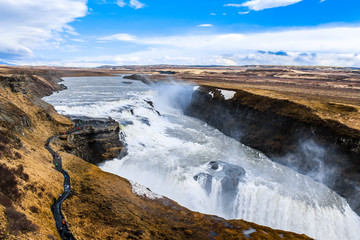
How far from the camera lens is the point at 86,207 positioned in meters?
14.1

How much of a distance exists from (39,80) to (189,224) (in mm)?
70661

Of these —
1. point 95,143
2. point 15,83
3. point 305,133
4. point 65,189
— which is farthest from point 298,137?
point 15,83

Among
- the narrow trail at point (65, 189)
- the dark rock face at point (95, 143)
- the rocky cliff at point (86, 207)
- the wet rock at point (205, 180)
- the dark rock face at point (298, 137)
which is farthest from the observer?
the dark rock face at point (95, 143)

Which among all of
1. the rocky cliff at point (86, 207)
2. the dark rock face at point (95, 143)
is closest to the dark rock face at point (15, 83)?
the rocky cliff at point (86, 207)

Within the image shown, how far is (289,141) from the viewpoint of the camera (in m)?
31.3

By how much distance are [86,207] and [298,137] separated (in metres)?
28.8

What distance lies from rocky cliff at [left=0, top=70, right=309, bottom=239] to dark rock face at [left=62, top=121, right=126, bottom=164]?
12.8 ft

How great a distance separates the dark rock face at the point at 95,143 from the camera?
25430 millimetres

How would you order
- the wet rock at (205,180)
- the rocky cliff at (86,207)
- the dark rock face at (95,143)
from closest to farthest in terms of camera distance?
1. the rocky cliff at (86,207)
2. the wet rock at (205,180)
3. the dark rock face at (95,143)

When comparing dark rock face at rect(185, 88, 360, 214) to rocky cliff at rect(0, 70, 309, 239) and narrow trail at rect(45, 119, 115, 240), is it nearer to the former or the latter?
rocky cliff at rect(0, 70, 309, 239)

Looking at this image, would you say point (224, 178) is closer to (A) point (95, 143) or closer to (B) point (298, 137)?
(B) point (298, 137)

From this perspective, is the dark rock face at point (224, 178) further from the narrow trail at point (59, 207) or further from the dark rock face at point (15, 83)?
the dark rock face at point (15, 83)

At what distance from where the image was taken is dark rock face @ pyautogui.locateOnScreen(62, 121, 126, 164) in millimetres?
25430

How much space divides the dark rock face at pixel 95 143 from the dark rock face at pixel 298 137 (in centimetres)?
2234
